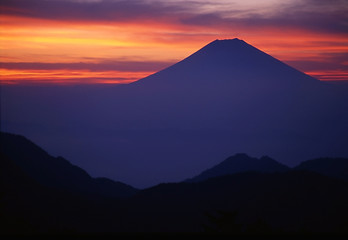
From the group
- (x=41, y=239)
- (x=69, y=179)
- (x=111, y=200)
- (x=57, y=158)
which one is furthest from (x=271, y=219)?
(x=41, y=239)

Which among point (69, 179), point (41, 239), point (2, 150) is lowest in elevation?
point (69, 179)

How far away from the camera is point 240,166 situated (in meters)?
42.4

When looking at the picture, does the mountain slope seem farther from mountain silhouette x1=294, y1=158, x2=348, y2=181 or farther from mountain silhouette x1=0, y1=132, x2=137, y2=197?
mountain silhouette x1=294, y1=158, x2=348, y2=181

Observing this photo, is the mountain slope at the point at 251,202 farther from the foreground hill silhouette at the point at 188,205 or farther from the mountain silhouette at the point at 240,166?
the mountain silhouette at the point at 240,166

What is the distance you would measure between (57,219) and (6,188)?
4906mm

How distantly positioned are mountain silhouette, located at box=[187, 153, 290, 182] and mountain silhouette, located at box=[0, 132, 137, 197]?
29.1ft

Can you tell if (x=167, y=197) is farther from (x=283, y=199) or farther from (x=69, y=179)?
(x=69, y=179)

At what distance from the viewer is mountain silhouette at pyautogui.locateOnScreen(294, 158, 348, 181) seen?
35344 millimetres

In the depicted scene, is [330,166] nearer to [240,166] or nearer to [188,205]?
[240,166]

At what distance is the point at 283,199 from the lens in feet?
84.0

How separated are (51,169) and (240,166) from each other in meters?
18.1

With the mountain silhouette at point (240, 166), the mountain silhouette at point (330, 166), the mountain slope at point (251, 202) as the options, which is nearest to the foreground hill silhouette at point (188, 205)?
the mountain slope at point (251, 202)

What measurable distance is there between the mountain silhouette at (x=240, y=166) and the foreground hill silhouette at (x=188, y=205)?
12212 millimetres

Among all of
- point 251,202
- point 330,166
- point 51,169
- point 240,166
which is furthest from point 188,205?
point 240,166
